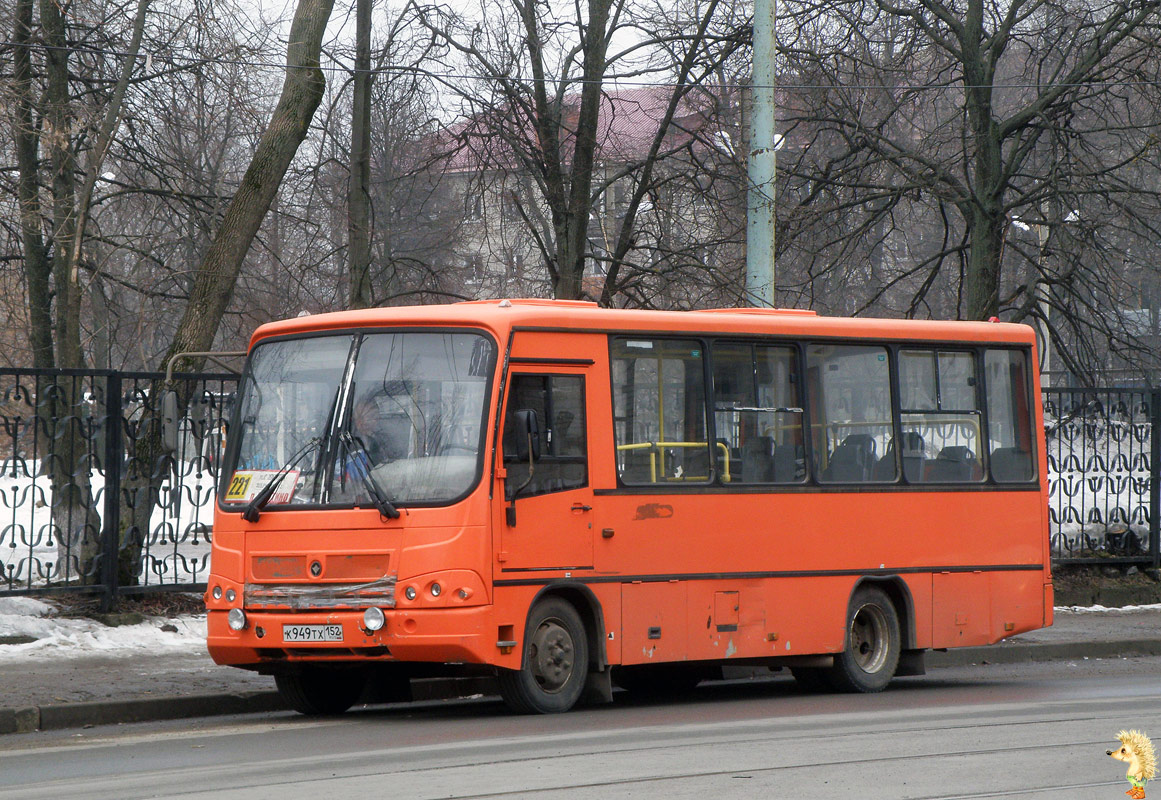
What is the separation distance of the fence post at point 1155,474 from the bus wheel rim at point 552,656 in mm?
11369

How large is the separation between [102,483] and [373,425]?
15.0 ft

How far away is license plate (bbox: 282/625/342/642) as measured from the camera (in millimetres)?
10484

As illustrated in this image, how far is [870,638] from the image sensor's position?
13.4m

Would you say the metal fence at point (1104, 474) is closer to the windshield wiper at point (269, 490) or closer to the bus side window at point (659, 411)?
the bus side window at point (659, 411)

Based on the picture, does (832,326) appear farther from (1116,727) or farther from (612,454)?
(1116,727)

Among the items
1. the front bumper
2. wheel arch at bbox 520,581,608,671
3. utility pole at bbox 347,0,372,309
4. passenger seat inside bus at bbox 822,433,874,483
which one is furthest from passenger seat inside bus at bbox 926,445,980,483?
utility pole at bbox 347,0,372,309

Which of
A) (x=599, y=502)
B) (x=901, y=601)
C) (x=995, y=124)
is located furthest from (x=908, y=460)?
(x=995, y=124)

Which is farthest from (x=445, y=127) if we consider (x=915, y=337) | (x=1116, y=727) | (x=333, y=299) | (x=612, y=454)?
(x=1116, y=727)

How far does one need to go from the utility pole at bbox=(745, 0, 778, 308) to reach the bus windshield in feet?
17.4

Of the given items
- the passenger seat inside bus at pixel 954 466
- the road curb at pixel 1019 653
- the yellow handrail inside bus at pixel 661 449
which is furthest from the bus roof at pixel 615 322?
the road curb at pixel 1019 653

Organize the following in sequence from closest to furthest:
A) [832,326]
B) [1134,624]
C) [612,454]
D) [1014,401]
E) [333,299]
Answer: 1. [612,454]
2. [832,326]
3. [1014,401]
4. [1134,624]
5. [333,299]

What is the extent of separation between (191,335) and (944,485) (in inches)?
284

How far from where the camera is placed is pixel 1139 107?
68.9 ft

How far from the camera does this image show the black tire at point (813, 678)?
13.3 meters
